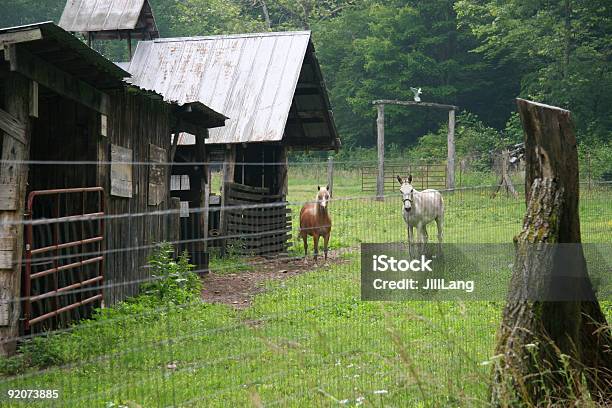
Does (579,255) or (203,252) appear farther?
(203,252)

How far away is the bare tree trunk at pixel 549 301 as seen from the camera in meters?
6.08

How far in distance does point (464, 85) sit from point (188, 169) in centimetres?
3825

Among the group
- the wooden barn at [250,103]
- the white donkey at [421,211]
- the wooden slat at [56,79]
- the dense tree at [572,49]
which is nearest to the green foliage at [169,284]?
the wooden slat at [56,79]

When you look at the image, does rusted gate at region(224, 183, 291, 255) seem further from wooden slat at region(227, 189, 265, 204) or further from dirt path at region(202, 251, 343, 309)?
dirt path at region(202, 251, 343, 309)

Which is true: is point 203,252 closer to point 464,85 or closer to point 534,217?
point 534,217

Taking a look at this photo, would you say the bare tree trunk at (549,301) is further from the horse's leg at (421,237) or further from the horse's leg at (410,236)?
the horse's leg at (421,237)

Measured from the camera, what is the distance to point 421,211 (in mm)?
11344

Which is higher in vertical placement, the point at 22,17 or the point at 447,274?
the point at 22,17

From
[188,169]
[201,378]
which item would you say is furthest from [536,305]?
[188,169]

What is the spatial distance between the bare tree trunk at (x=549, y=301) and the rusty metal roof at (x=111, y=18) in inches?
751

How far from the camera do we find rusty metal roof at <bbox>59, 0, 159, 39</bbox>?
24.5 m

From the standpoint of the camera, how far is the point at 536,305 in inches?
247

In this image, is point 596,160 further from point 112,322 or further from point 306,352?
point 112,322

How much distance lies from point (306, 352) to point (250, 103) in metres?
14.3
